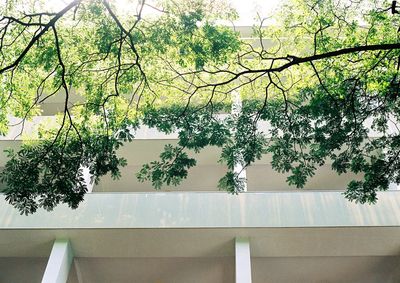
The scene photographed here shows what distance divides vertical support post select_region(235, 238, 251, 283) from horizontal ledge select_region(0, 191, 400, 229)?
14.0 inches

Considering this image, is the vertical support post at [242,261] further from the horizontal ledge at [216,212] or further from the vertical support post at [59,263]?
the vertical support post at [59,263]

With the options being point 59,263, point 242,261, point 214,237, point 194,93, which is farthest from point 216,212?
point 194,93

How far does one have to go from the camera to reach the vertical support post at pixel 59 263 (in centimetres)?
812

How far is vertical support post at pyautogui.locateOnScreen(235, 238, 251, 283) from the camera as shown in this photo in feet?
26.1

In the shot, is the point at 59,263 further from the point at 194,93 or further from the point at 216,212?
the point at 194,93

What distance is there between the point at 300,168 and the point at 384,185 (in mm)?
1086

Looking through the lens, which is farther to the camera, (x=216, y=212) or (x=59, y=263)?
(x=216, y=212)

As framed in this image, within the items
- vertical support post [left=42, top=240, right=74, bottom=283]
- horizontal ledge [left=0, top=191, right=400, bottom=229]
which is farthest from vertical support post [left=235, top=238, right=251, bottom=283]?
vertical support post [left=42, top=240, right=74, bottom=283]

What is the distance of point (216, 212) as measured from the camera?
8.87m

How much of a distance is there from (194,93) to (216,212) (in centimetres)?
351

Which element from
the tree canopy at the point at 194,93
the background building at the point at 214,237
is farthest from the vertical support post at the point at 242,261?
the tree canopy at the point at 194,93

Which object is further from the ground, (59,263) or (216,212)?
(216,212)

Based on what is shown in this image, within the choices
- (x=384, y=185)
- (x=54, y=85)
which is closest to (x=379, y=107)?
(x=384, y=185)

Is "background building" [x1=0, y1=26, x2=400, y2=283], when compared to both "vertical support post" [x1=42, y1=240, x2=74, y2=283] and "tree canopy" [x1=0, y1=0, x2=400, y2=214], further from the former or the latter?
"tree canopy" [x1=0, y1=0, x2=400, y2=214]
